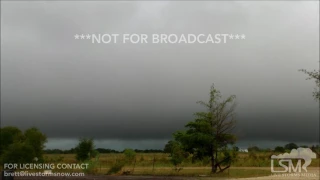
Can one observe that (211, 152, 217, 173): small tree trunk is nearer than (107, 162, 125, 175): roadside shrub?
Yes

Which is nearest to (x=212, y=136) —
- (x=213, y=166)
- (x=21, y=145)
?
(x=213, y=166)

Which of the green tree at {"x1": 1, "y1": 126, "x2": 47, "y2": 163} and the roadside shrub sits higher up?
the green tree at {"x1": 1, "y1": 126, "x2": 47, "y2": 163}

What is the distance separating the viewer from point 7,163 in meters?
40.0

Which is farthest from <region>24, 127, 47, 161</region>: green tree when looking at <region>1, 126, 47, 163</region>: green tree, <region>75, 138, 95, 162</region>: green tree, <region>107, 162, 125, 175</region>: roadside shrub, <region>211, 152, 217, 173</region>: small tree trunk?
<region>211, 152, 217, 173</region>: small tree trunk

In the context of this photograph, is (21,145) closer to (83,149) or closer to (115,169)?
(83,149)

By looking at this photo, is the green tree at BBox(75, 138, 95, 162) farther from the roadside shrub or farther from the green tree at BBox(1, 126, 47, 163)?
the roadside shrub

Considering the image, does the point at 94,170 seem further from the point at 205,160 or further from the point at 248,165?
the point at 248,165

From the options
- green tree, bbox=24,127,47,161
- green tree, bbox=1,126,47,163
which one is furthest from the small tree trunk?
green tree, bbox=24,127,47,161

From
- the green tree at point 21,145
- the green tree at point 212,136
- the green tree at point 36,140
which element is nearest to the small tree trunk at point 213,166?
the green tree at point 212,136

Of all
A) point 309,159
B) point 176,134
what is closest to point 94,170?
point 176,134

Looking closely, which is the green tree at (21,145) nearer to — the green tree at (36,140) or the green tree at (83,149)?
the green tree at (36,140)

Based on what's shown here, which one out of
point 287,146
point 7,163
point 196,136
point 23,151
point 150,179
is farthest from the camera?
point 287,146

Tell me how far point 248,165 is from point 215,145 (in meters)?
13.0

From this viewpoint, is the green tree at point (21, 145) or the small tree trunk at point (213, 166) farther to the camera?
the green tree at point (21, 145)
